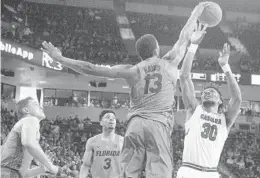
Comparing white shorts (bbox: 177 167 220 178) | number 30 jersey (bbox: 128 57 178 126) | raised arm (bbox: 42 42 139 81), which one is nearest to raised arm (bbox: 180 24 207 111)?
number 30 jersey (bbox: 128 57 178 126)

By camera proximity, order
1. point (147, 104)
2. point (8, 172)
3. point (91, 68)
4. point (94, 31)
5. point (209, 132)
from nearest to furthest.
A: point (91, 68), point (147, 104), point (8, 172), point (209, 132), point (94, 31)

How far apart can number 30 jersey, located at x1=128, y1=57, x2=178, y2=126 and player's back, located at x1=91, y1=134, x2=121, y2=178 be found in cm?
236

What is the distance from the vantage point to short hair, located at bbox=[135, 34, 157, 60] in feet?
14.5

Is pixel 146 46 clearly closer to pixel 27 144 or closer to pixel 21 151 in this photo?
pixel 27 144

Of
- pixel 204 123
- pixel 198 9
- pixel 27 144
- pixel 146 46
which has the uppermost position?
pixel 198 9

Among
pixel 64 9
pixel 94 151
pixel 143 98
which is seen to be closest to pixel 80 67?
pixel 143 98

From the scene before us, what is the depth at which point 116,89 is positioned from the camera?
2895cm

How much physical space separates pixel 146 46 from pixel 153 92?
474mm

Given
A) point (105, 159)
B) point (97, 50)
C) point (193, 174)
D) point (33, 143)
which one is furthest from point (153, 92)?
point (97, 50)

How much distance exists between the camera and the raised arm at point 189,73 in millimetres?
4984

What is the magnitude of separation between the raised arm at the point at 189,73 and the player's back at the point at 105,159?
1.82 metres

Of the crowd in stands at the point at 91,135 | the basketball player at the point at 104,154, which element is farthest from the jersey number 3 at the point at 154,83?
the crowd in stands at the point at 91,135

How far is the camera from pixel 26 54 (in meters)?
20.8

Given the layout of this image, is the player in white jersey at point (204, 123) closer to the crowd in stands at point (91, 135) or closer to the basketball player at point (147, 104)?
the basketball player at point (147, 104)
